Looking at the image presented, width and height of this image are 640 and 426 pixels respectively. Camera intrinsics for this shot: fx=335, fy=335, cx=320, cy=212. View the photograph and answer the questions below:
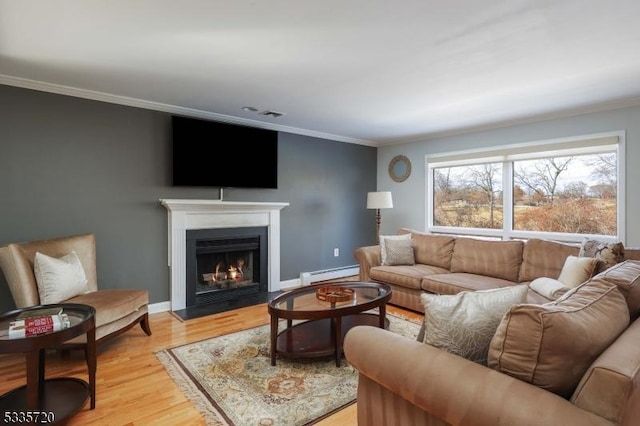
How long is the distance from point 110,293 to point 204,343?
89cm

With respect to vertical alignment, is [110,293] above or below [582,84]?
below

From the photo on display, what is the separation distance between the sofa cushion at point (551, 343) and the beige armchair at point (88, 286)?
262 centimetres

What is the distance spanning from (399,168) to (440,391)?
4.77 meters

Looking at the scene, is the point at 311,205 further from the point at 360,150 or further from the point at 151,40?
the point at 151,40

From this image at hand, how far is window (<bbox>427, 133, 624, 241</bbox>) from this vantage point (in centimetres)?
368

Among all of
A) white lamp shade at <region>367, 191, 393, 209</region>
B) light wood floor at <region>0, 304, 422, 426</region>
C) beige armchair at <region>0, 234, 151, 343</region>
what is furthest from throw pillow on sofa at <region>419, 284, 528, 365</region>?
white lamp shade at <region>367, 191, 393, 209</region>

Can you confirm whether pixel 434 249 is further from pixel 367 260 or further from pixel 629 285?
pixel 629 285

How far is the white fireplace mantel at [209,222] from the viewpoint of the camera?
3.77 meters

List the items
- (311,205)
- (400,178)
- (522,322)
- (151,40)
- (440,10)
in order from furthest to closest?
(400,178) < (311,205) < (151,40) < (440,10) < (522,322)

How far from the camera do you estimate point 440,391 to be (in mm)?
1101

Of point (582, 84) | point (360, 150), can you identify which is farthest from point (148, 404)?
point (360, 150)

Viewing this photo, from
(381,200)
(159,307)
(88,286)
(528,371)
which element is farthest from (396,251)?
(88,286)

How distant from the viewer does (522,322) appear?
1118 millimetres

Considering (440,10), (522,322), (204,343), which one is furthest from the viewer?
(204,343)
